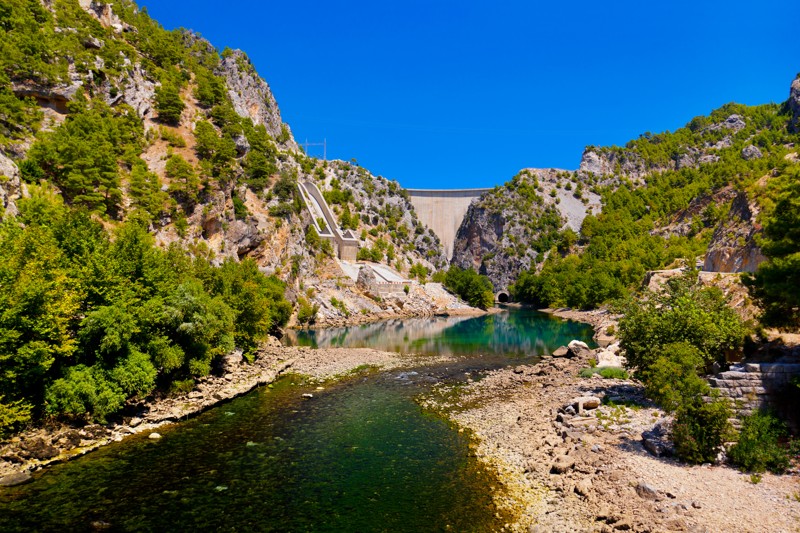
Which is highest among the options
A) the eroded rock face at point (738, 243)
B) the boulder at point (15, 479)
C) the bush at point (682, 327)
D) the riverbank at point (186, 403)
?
the eroded rock face at point (738, 243)

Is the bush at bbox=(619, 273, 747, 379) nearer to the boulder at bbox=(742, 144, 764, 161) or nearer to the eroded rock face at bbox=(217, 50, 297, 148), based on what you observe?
the eroded rock face at bbox=(217, 50, 297, 148)

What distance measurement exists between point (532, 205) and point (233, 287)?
12669cm

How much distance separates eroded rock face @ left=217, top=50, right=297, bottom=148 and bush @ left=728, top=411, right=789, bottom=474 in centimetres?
10658

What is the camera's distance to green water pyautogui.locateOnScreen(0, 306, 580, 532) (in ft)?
43.7

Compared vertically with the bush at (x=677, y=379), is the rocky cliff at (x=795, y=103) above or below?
above

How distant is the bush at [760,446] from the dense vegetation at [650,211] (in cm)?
6610

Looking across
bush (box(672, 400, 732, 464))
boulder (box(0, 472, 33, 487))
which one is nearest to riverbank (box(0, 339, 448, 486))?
boulder (box(0, 472, 33, 487))

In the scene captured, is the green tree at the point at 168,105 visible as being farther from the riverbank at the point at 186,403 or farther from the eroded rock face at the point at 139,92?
the riverbank at the point at 186,403

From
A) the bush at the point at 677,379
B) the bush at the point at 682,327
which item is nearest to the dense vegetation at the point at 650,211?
the bush at the point at 682,327

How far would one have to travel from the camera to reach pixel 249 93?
118m

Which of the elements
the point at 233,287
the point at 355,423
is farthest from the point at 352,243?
the point at 355,423

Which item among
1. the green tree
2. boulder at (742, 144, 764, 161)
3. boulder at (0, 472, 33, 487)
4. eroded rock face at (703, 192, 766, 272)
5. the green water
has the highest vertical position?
boulder at (742, 144, 764, 161)

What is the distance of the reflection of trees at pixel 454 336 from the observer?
4938 centimetres

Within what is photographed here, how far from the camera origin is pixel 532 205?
146750 millimetres
